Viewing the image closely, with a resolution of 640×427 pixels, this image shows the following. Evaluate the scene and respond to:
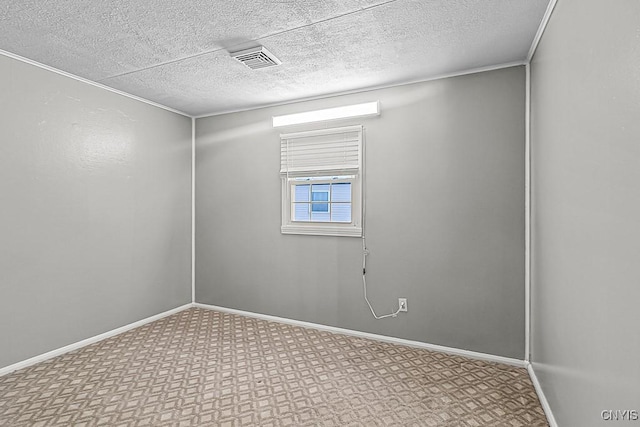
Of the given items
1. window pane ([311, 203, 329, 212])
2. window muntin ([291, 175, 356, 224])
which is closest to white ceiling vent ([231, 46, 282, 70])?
window muntin ([291, 175, 356, 224])

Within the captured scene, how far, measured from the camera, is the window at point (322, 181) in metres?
3.49

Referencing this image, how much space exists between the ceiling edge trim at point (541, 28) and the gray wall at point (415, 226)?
22 centimetres

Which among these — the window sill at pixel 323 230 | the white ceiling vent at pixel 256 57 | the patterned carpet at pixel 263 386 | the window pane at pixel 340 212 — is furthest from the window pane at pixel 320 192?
the patterned carpet at pixel 263 386

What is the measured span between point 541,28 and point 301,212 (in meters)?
2.62

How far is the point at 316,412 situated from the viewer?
7.23ft

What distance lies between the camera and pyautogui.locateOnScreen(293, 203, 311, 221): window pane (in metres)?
3.80

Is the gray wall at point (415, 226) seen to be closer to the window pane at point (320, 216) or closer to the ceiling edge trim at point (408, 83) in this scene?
the ceiling edge trim at point (408, 83)

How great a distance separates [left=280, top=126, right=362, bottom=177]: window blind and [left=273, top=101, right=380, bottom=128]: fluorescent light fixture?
123mm

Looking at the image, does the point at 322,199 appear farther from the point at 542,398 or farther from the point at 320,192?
the point at 542,398

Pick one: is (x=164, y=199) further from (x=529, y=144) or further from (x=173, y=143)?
(x=529, y=144)

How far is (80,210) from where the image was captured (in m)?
3.17

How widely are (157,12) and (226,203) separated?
7.84 ft

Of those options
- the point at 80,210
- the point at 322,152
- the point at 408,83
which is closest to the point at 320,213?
the point at 322,152

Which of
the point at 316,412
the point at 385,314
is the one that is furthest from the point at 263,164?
the point at 316,412
